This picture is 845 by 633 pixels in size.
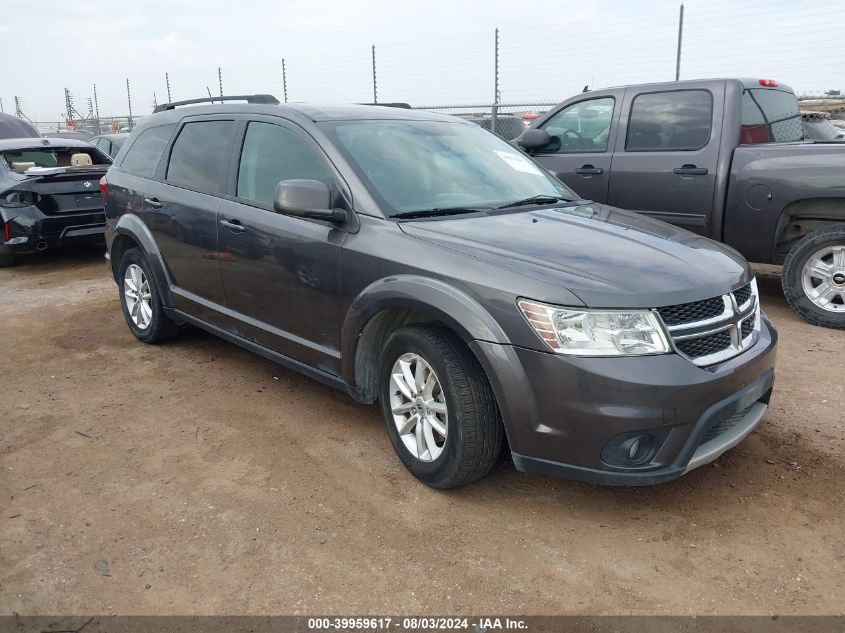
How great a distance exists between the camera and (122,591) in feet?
8.57

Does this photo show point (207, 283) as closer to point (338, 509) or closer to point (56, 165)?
point (338, 509)

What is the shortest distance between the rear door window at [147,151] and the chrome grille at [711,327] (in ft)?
12.4

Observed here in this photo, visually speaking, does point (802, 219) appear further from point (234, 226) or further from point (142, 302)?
point (142, 302)

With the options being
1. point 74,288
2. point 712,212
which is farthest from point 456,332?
point 74,288

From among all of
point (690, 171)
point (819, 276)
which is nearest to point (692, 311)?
point (819, 276)

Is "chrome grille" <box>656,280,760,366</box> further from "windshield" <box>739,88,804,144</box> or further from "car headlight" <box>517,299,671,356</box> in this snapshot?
"windshield" <box>739,88,804,144</box>

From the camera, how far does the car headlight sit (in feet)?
8.82

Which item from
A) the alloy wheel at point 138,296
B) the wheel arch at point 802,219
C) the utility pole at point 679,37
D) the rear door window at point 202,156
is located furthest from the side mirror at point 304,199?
the utility pole at point 679,37

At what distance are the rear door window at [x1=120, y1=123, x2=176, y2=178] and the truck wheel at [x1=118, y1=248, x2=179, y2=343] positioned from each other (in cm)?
61

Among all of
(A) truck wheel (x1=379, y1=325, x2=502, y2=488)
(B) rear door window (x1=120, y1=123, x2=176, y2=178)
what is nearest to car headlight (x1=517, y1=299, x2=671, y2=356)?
(A) truck wheel (x1=379, y1=325, x2=502, y2=488)

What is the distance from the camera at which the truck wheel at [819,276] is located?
5453 mm

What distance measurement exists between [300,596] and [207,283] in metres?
2.45

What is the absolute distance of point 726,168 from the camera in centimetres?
577

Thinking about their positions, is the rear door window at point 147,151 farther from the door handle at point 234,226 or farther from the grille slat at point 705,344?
the grille slat at point 705,344
